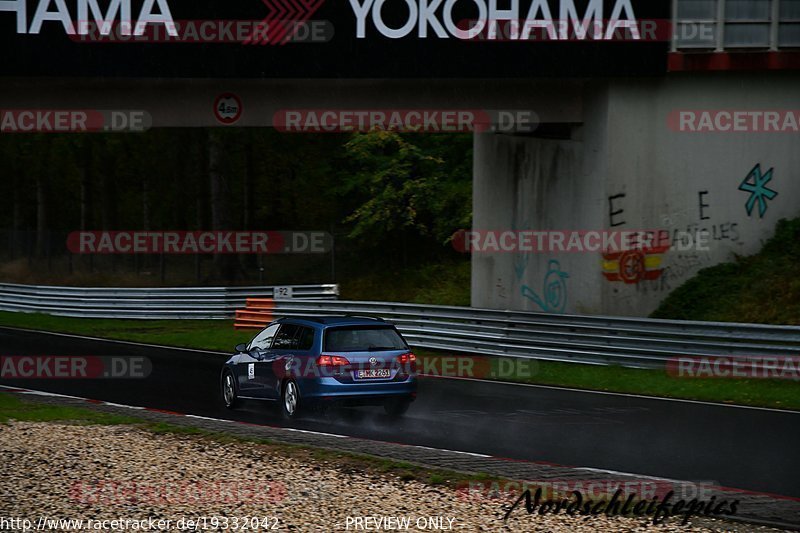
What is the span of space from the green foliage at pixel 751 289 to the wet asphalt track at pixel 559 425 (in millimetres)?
4741

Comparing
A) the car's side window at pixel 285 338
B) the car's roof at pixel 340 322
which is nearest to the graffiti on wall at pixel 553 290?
the car's roof at pixel 340 322

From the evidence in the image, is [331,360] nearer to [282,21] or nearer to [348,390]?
[348,390]

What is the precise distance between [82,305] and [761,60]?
71.0ft

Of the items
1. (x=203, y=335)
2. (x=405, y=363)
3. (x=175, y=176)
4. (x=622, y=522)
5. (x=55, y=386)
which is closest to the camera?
(x=622, y=522)

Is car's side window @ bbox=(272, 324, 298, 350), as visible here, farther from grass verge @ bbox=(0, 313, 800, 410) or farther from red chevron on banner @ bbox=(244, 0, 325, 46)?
red chevron on banner @ bbox=(244, 0, 325, 46)

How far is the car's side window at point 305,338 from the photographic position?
48.5ft

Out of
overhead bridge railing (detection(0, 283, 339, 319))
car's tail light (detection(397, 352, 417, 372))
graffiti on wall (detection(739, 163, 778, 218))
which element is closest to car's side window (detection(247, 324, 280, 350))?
car's tail light (detection(397, 352, 417, 372))

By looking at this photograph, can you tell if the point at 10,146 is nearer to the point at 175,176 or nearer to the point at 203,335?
the point at 175,176

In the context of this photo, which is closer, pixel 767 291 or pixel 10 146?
pixel 767 291

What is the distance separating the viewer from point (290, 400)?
15.0m

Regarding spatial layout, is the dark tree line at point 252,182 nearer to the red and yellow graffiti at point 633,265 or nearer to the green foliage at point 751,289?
the red and yellow graffiti at point 633,265

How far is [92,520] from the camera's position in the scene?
8773mm

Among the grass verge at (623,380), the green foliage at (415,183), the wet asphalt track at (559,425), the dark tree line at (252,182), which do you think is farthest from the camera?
the dark tree line at (252,182)

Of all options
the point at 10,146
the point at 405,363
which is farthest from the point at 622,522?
the point at 10,146
